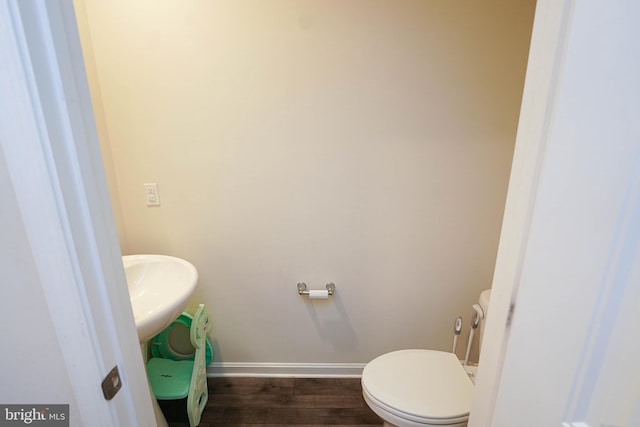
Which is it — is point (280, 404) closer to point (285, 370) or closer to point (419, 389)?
point (285, 370)

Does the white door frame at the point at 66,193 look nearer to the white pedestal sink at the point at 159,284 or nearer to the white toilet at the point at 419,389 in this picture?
the white pedestal sink at the point at 159,284

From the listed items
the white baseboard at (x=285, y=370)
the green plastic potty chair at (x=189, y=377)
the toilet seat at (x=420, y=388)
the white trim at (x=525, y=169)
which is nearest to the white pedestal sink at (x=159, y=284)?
the green plastic potty chair at (x=189, y=377)

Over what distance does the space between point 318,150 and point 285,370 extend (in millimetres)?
1345

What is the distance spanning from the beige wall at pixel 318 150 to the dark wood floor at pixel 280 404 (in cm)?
23

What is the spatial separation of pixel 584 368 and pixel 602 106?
1.32ft

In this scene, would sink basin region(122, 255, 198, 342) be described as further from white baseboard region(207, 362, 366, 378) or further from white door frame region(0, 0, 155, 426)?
white baseboard region(207, 362, 366, 378)

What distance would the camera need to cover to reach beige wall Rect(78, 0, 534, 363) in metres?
1.29

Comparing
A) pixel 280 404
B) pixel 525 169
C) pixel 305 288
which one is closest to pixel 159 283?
pixel 305 288

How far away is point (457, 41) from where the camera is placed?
1291 millimetres

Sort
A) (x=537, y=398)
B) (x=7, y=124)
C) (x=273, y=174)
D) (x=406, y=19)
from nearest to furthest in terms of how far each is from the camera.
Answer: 1. (x=7, y=124)
2. (x=537, y=398)
3. (x=406, y=19)
4. (x=273, y=174)

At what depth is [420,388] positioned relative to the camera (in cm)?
116

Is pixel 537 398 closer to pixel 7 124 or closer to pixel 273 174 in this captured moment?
pixel 7 124

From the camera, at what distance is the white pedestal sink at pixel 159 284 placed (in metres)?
1.08

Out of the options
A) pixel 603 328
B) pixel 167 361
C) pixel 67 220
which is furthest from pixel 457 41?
pixel 167 361
